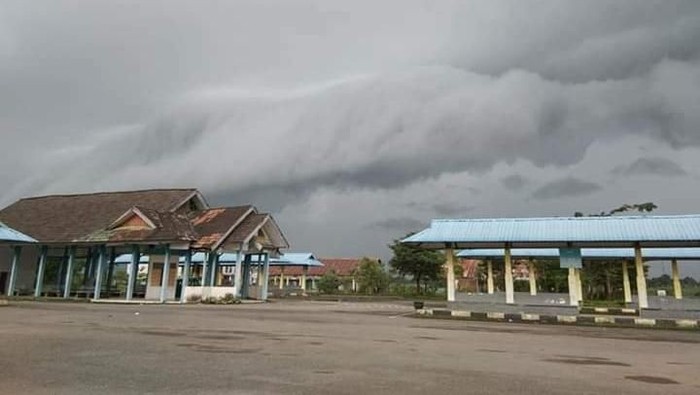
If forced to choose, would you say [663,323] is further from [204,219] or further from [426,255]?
[426,255]

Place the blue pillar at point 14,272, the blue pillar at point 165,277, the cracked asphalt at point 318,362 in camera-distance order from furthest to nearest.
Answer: the blue pillar at point 14,272 → the blue pillar at point 165,277 → the cracked asphalt at point 318,362

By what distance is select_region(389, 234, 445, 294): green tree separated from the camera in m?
55.1

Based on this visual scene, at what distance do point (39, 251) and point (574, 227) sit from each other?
36.3 meters

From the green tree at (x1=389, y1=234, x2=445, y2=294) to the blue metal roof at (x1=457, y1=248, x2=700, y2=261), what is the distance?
58.9 ft

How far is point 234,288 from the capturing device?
116 ft

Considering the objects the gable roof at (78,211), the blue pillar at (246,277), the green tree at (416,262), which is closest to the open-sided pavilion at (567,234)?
the blue pillar at (246,277)

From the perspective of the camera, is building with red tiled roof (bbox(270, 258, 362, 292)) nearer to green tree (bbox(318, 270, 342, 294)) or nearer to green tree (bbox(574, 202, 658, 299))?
green tree (bbox(318, 270, 342, 294))

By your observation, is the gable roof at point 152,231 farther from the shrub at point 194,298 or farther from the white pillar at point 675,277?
the white pillar at point 675,277

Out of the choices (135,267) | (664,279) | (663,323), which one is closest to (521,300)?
(663,323)

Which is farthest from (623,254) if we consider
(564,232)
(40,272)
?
(40,272)

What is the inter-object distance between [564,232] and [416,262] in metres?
31.0

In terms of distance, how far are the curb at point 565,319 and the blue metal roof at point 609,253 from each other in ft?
20.2

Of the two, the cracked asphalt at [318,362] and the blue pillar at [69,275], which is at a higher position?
the blue pillar at [69,275]

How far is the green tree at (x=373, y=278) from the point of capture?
59625 mm
